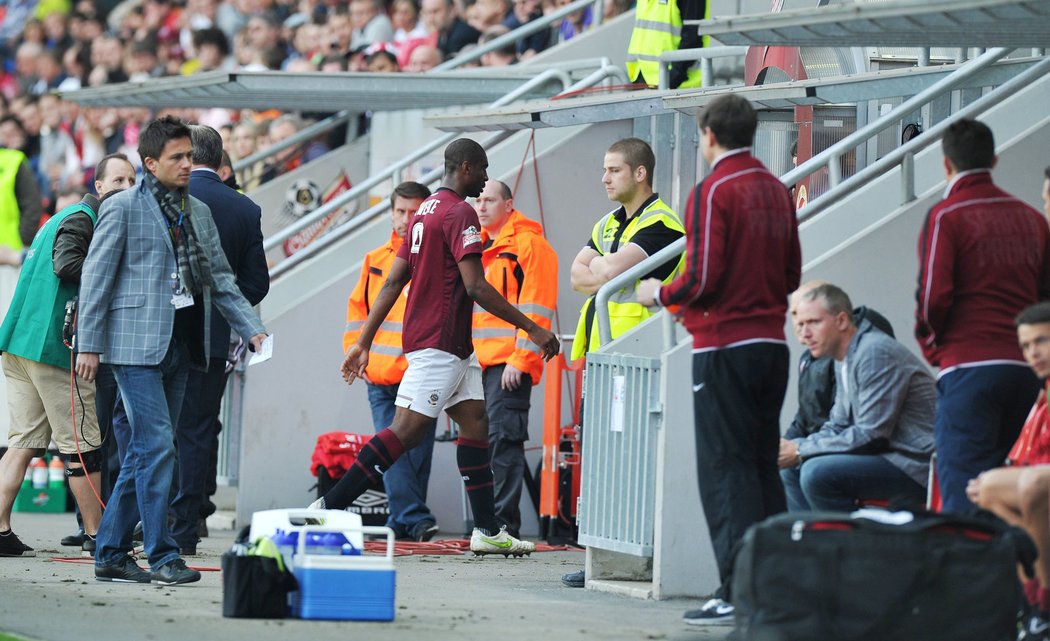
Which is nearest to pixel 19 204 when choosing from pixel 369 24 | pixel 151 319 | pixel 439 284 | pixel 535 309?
pixel 369 24

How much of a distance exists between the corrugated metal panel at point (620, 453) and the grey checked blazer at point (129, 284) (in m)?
1.83

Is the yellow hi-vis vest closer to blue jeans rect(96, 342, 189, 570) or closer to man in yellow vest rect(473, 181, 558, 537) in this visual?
man in yellow vest rect(473, 181, 558, 537)

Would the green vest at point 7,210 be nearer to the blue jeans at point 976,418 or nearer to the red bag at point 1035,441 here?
the blue jeans at point 976,418

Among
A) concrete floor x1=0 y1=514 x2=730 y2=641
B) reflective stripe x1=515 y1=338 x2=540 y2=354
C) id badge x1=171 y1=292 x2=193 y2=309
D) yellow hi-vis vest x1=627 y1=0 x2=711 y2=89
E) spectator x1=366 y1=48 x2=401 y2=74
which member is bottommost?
concrete floor x1=0 y1=514 x2=730 y2=641

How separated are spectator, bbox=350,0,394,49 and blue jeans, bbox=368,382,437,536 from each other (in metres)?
7.30

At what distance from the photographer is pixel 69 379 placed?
9.34m

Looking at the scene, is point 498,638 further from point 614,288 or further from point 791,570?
point 614,288

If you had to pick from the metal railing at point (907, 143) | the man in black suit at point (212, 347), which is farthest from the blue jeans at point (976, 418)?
the man in black suit at point (212, 347)

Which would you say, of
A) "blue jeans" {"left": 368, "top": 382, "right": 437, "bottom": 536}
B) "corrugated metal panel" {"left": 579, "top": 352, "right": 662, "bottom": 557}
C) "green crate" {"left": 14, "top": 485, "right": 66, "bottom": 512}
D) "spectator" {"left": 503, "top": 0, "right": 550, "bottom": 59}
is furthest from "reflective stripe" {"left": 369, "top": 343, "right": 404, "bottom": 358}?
"spectator" {"left": 503, "top": 0, "right": 550, "bottom": 59}

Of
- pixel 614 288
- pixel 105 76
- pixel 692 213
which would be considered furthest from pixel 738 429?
pixel 105 76

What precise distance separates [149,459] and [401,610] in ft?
4.79

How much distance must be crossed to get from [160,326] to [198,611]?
1458 millimetres

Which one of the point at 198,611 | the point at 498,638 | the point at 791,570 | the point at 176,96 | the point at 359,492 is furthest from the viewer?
the point at 176,96

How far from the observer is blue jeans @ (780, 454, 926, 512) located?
23.8 feet
